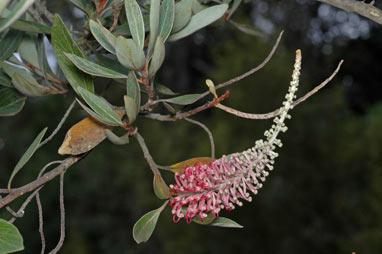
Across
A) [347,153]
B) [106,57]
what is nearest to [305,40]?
[347,153]

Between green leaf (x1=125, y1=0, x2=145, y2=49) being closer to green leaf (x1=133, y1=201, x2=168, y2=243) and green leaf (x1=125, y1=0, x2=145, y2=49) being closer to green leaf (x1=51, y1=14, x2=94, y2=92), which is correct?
green leaf (x1=51, y1=14, x2=94, y2=92)

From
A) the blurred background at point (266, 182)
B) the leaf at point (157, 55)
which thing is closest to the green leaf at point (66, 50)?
the leaf at point (157, 55)

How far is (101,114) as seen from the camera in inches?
28.5

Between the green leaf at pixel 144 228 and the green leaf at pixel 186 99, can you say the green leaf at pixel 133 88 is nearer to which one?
the green leaf at pixel 186 99

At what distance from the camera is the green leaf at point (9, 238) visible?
1.94ft

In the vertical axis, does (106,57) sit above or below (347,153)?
above

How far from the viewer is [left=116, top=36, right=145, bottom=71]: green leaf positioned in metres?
0.65

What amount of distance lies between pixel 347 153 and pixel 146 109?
8.87ft

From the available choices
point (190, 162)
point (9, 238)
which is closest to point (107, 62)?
point (190, 162)

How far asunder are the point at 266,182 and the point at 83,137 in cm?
324

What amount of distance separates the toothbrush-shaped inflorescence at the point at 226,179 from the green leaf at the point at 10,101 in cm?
42

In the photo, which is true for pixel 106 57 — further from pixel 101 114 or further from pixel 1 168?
pixel 1 168

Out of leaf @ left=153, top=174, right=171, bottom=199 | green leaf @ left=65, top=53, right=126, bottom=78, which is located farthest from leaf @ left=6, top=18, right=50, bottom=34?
leaf @ left=153, top=174, right=171, bottom=199

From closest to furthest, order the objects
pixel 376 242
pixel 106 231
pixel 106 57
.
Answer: pixel 106 57
pixel 376 242
pixel 106 231
